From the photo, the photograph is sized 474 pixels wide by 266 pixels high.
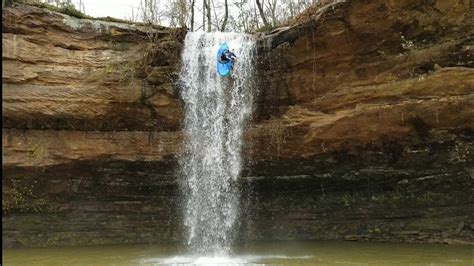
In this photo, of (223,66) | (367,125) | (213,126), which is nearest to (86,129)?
(213,126)

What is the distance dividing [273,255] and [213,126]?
3.54m

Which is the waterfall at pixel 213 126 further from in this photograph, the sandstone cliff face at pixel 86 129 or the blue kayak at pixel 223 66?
the sandstone cliff face at pixel 86 129

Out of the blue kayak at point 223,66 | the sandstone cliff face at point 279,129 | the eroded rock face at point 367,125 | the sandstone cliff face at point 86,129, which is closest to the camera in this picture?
the eroded rock face at point 367,125

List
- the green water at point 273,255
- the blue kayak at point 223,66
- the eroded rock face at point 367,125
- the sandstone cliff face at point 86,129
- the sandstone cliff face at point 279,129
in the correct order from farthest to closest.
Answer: the blue kayak at point 223,66 → the sandstone cliff face at point 86,129 → the sandstone cliff face at point 279,129 → the eroded rock face at point 367,125 → the green water at point 273,255

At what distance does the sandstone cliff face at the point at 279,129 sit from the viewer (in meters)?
9.34

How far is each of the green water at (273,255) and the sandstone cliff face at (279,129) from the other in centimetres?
105

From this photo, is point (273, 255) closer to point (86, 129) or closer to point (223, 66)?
point (223, 66)

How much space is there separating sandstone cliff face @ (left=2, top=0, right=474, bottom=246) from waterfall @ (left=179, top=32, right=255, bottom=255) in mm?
330

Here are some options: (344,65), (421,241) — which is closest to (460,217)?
(421,241)

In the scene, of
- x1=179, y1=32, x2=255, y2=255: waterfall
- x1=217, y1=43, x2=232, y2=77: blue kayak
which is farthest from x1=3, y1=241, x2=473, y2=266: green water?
x1=217, y1=43, x2=232, y2=77: blue kayak

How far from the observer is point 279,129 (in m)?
10.5

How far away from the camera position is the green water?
25.0 feet

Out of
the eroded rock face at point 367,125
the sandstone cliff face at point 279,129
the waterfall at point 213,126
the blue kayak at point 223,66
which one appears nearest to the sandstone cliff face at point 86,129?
the sandstone cliff face at point 279,129

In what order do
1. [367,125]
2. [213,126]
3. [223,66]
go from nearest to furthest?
1. [367,125]
2. [223,66]
3. [213,126]
